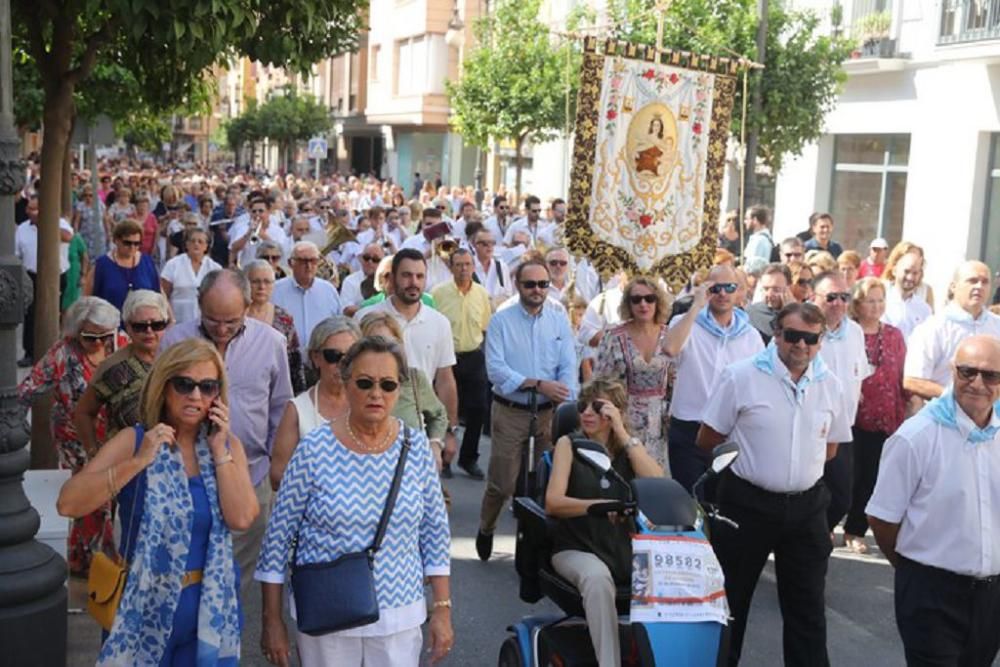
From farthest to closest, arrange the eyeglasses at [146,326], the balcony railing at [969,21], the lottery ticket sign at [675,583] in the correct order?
the balcony railing at [969,21]
the eyeglasses at [146,326]
the lottery ticket sign at [675,583]

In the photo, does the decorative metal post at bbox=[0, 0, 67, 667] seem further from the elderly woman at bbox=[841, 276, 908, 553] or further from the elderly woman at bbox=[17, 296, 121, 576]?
the elderly woman at bbox=[841, 276, 908, 553]

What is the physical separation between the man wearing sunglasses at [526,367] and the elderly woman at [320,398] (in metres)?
2.68

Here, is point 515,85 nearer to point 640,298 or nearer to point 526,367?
point 526,367

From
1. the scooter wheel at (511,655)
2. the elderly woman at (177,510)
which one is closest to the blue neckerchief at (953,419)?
the scooter wheel at (511,655)

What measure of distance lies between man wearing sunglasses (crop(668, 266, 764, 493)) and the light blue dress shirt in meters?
0.91

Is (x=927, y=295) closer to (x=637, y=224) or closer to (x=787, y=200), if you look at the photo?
(x=637, y=224)

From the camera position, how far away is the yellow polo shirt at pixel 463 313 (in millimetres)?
10531

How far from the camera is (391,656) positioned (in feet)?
13.9

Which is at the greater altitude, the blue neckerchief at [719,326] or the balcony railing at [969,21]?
the balcony railing at [969,21]

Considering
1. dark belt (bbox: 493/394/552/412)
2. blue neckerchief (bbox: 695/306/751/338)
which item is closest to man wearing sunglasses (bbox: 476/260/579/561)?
dark belt (bbox: 493/394/552/412)

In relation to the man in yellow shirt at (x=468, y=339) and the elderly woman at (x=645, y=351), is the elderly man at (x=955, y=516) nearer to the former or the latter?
the elderly woman at (x=645, y=351)

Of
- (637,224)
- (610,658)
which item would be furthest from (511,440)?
(610,658)

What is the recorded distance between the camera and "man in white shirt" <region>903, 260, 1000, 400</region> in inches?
325

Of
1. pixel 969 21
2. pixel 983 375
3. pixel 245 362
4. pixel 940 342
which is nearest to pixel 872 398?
pixel 940 342
